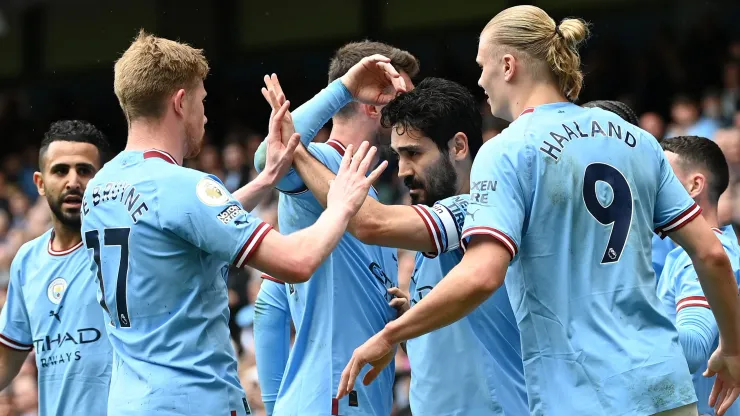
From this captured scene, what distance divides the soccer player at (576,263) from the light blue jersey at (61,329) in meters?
1.91

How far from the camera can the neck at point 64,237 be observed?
6.32m

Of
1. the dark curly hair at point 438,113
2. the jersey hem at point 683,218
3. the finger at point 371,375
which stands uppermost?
the dark curly hair at point 438,113

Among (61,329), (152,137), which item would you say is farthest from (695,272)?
(61,329)

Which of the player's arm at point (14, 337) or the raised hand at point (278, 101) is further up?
the raised hand at point (278, 101)

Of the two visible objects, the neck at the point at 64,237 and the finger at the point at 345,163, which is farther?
the neck at the point at 64,237

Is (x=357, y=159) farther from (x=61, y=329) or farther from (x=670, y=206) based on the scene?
(x=61, y=329)

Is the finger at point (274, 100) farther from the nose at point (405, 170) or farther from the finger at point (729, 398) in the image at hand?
the finger at point (729, 398)

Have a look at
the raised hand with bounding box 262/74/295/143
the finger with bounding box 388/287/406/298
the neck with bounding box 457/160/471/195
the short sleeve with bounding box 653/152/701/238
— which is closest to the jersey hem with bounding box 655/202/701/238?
the short sleeve with bounding box 653/152/701/238

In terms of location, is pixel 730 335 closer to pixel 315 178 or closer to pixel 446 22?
pixel 315 178

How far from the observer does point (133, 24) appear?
19688 mm

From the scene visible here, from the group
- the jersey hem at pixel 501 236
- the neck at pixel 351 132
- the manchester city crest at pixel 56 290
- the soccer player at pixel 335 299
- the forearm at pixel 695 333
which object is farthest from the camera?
the manchester city crest at pixel 56 290

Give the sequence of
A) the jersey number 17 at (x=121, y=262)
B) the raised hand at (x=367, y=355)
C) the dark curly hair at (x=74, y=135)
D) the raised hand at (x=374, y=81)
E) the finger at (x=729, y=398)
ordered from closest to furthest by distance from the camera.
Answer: the raised hand at (x=367, y=355)
the jersey number 17 at (x=121, y=262)
the finger at (x=729, y=398)
the raised hand at (x=374, y=81)
the dark curly hair at (x=74, y=135)

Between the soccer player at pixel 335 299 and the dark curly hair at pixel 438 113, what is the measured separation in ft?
0.36

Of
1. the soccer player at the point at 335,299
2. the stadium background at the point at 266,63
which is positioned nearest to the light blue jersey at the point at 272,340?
the soccer player at the point at 335,299
